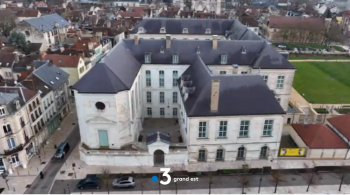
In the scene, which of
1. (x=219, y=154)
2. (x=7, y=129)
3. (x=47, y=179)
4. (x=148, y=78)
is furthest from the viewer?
(x=148, y=78)

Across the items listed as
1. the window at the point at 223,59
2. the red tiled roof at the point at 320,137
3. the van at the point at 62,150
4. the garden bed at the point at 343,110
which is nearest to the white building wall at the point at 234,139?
the red tiled roof at the point at 320,137

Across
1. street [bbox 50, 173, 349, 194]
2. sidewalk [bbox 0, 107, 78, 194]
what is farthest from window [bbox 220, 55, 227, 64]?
sidewalk [bbox 0, 107, 78, 194]

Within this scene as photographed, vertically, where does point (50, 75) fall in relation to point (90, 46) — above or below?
below

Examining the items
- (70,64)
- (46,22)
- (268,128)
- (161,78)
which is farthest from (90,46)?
(268,128)

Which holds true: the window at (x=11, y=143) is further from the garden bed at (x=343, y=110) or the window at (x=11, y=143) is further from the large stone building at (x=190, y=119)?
the garden bed at (x=343, y=110)

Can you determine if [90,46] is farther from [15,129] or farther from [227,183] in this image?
[227,183]

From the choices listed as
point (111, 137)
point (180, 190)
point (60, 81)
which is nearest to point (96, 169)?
point (111, 137)
